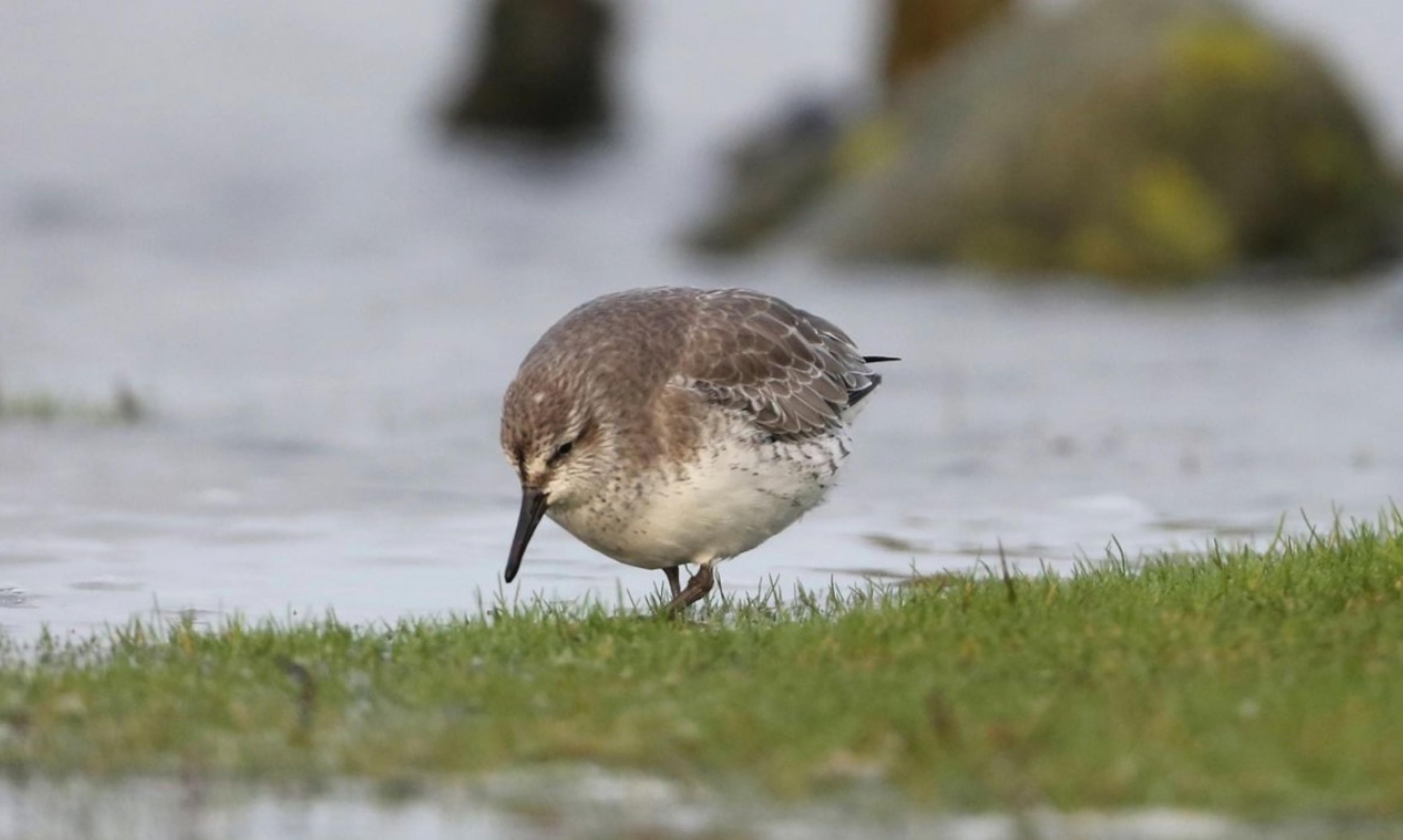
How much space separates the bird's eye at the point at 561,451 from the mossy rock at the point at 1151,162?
14.7m

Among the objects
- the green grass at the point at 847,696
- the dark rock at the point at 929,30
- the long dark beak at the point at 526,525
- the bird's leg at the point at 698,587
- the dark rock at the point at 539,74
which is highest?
the dark rock at the point at 539,74

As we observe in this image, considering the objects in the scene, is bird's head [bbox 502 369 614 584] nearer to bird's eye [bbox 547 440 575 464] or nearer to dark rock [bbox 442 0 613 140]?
bird's eye [bbox 547 440 575 464]

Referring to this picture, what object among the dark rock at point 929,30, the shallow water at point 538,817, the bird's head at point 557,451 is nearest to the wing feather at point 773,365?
the bird's head at point 557,451

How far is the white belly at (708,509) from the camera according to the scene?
30.2 ft

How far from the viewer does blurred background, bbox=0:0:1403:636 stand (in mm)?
12039

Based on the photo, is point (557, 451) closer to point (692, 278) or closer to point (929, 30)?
point (692, 278)

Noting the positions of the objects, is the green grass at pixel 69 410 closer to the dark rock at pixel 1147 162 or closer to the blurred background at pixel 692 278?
the blurred background at pixel 692 278

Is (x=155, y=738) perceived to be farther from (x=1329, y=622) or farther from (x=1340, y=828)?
(x=1329, y=622)

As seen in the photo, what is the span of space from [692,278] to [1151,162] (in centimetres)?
573

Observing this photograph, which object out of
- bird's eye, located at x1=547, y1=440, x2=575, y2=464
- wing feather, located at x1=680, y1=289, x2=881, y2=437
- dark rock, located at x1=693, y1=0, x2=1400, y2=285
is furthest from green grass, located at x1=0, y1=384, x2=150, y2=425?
dark rock, located at x1=693, y1=0, x2=1400, y2=285

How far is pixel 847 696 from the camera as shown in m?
7.08

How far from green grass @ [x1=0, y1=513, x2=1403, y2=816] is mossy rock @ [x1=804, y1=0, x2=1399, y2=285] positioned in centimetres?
1445

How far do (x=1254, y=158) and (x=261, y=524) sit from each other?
562 inches

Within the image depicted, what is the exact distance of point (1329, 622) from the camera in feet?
26.0
